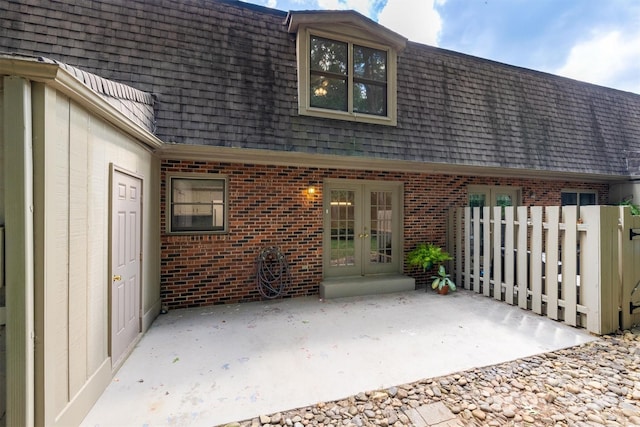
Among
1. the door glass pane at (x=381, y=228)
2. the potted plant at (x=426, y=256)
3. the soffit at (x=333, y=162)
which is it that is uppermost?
the soffit at (x=333, y=162)

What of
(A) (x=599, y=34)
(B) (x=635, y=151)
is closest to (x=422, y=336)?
(B) (x=635, y=151)

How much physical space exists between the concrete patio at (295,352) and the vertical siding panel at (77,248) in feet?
1.60

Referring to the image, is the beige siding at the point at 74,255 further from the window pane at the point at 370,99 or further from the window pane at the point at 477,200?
the window pane at the point at 477,200

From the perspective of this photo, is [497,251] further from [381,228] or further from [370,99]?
[370,99]

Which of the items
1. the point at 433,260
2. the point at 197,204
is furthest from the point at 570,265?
the point at 197,204

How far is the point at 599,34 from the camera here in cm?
1002

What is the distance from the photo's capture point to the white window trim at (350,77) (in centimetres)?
518

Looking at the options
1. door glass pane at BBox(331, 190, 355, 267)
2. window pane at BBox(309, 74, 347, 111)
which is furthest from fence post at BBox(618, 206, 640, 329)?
window pane at BBox(309, 74, 347, 111)

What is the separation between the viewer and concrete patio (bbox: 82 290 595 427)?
2.40 m

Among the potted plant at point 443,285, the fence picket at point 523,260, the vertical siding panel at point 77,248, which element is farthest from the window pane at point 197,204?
the fence picket at point 523,260

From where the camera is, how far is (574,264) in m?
3.89

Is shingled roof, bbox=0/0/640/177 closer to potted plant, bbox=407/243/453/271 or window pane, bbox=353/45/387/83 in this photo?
window pane, bbox=353/45/387/83

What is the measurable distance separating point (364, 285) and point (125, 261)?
3.97 metres

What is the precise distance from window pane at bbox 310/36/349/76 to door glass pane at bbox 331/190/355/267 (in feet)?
8.06
